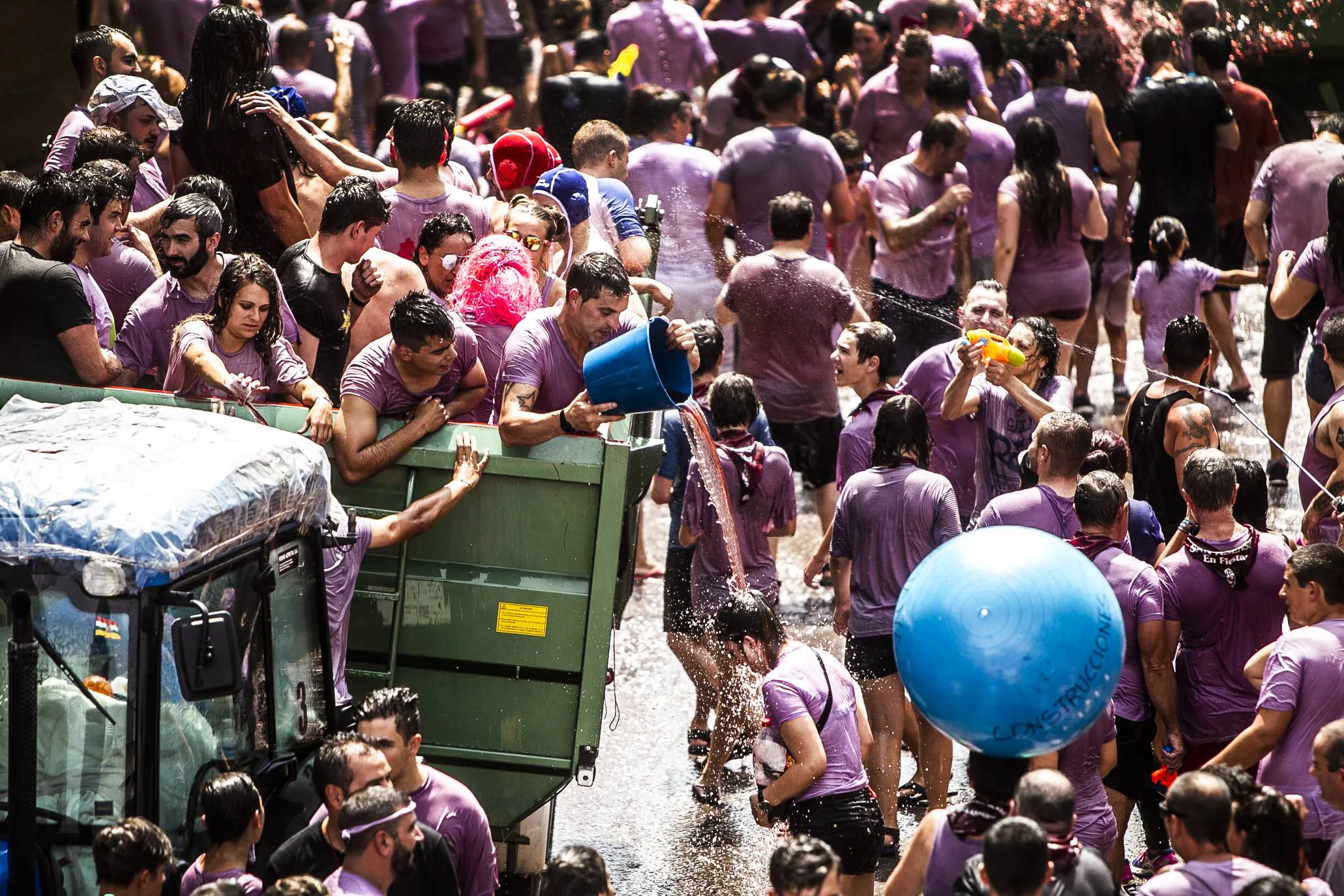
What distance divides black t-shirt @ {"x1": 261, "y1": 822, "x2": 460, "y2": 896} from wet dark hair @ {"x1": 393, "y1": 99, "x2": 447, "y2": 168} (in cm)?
396

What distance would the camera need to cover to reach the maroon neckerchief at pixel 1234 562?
6422 mm

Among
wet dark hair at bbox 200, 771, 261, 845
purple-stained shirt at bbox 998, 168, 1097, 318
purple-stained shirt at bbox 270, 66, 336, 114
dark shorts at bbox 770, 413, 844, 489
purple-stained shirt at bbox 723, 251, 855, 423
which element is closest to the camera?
wet dark hair at bbox 200, 771, 261, 845

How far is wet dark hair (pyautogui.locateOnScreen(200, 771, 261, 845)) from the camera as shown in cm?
483

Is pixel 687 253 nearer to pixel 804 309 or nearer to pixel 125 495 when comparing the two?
pixel 804 309

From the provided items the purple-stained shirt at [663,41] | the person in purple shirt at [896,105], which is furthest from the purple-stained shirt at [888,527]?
the purple-stained shirt at [663,41]

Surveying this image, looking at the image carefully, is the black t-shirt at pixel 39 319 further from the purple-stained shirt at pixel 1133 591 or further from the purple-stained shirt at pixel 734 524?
the purple-stained shirt at pixel 1133 591

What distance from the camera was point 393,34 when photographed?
14180 millimetres

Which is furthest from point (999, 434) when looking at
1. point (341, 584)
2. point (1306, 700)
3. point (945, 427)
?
point (341, 584)

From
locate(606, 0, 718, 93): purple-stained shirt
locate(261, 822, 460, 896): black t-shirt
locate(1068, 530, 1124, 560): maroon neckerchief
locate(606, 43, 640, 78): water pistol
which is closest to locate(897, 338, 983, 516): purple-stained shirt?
locate(1068, 530, 1124, 560): maroon neckerchief

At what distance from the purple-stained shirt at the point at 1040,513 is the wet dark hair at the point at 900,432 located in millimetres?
456

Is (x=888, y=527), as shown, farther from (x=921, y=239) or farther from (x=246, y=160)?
(x=921, y=239)

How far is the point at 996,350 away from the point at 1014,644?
308cm

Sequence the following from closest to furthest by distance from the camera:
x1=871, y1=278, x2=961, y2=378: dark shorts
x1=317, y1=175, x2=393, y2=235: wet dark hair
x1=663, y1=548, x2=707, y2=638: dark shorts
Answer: x1=317, y1=175, x2=393, y2=235: wet dark hair, x1=663, y1=548, x2=707, y2=638: dark shorts, x1=871, y1=278, x2=961, y2=378: dark shorts

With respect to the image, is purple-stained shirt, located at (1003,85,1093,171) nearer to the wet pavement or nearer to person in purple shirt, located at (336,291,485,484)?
the wet pavement
